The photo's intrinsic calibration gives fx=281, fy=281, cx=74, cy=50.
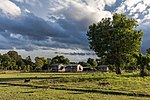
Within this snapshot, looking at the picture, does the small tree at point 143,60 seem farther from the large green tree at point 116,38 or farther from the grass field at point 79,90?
the grass field at point 79,90

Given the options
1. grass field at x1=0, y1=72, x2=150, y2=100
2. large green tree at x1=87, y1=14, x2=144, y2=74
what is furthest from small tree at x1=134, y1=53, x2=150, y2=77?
grass field at x1=0, y1=72, x2=150, y2=100

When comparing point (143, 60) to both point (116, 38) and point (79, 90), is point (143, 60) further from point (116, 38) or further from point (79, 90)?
point (79, 90)

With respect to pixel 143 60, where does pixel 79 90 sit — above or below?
below

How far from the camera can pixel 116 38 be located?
71.0 metres

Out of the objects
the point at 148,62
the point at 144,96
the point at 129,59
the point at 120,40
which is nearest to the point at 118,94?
the point at 144,96

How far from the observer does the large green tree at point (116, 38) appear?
7106 centimetres

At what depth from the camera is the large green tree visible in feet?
233

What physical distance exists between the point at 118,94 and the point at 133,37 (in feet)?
139

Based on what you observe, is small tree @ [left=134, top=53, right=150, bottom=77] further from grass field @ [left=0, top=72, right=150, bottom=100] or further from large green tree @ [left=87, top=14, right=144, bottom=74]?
grass field @ [left=0, top=72, right=150, bottom=100]

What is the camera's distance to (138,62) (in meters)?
67.3

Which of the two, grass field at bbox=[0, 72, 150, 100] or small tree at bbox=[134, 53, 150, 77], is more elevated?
small tree at bbox=[134, 53, 150, 77]

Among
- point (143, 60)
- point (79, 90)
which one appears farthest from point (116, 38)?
point (79, 90)

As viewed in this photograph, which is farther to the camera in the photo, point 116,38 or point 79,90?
point 116,38

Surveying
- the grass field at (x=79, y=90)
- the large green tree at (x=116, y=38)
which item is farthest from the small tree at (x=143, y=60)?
the grass field at (x=79, y=90)
